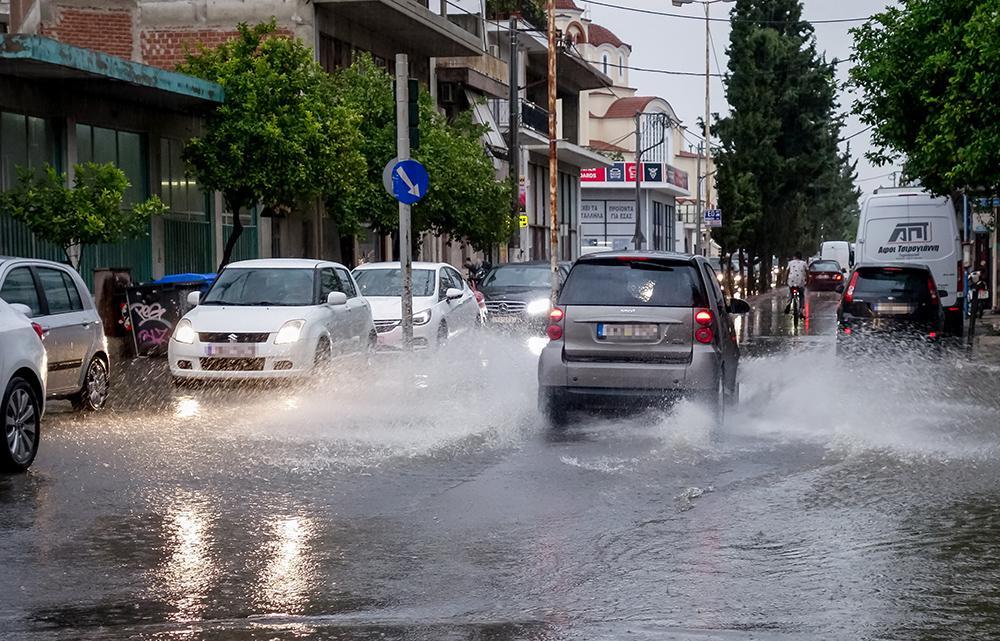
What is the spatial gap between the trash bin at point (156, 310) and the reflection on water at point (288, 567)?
14.7m

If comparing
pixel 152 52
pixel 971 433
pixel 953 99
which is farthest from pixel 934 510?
pixel 152 52

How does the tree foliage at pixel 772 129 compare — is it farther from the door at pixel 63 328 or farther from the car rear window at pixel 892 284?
the door at pixel 63 328

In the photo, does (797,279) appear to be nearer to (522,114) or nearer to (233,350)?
(522,114)

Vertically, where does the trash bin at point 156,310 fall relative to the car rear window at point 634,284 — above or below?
below

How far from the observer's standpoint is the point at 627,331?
1295 centimetres

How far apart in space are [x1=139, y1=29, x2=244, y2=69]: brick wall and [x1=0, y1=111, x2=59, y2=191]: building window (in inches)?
369

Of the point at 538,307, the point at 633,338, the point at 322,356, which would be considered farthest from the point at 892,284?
the point at 633,338

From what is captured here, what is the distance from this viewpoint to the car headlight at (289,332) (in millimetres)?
16359

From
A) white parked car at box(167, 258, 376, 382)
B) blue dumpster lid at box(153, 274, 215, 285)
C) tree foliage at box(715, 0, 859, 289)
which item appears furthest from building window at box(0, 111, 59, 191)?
tree foliage at box(715, 0, 859, 289)

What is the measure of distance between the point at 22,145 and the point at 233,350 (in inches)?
412

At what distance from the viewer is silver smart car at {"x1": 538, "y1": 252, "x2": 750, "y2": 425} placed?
42.0ft

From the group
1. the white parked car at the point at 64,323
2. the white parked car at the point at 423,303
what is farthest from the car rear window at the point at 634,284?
the white parked car at the point at 423,303

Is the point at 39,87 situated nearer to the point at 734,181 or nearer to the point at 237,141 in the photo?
the point at 237,141

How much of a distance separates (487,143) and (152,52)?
53.6 ft
